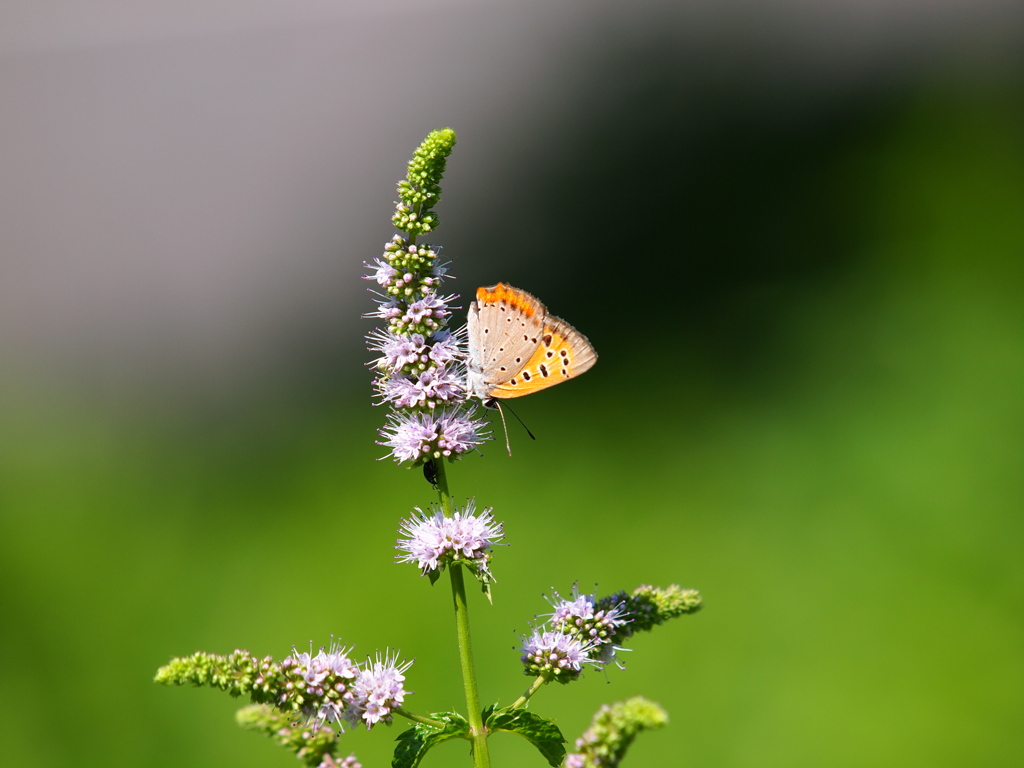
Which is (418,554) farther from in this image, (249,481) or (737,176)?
(737,176)

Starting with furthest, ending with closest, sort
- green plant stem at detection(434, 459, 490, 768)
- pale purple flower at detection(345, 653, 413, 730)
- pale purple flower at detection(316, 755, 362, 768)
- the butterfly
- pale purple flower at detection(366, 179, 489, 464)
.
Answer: the butterfly
pale purple flower at detection(366, 179, 489, 464)
pale purple flower at detection(345, 653, 413, 730)
green plant stem at detection(434, 459, 490, 768)
pale purple flower at detection(316, 755, 362, 768)

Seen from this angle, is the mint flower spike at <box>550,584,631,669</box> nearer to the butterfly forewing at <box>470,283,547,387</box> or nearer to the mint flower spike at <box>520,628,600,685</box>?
the mint flower spike at <box>520,628,600,685</box>

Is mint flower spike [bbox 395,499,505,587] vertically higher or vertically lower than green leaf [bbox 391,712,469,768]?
higher

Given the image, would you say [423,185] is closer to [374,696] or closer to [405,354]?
[405,354]

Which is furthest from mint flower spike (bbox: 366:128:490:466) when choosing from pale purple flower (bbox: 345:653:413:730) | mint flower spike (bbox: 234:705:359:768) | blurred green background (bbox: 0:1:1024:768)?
blurred green background (bbox: 0:1:1024:768)

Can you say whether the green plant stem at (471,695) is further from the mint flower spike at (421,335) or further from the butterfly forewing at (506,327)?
the butterfly forewing at (506,327)

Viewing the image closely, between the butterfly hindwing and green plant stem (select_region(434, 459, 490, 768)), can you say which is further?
the butterfly hindwing

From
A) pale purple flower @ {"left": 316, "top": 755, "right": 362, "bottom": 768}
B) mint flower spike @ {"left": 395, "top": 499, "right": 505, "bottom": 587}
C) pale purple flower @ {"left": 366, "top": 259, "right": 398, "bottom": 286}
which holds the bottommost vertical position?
pale purple flower @ {"left": 316, "top": 755, "right": 362, "bottom": 768}

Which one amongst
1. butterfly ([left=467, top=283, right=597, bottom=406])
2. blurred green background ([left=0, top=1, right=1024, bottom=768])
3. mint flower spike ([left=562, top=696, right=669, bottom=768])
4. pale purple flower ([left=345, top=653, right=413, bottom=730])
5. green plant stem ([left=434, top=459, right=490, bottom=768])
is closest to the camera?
mint flower spike ([left=562, top=696, right=669, bottom=768])
